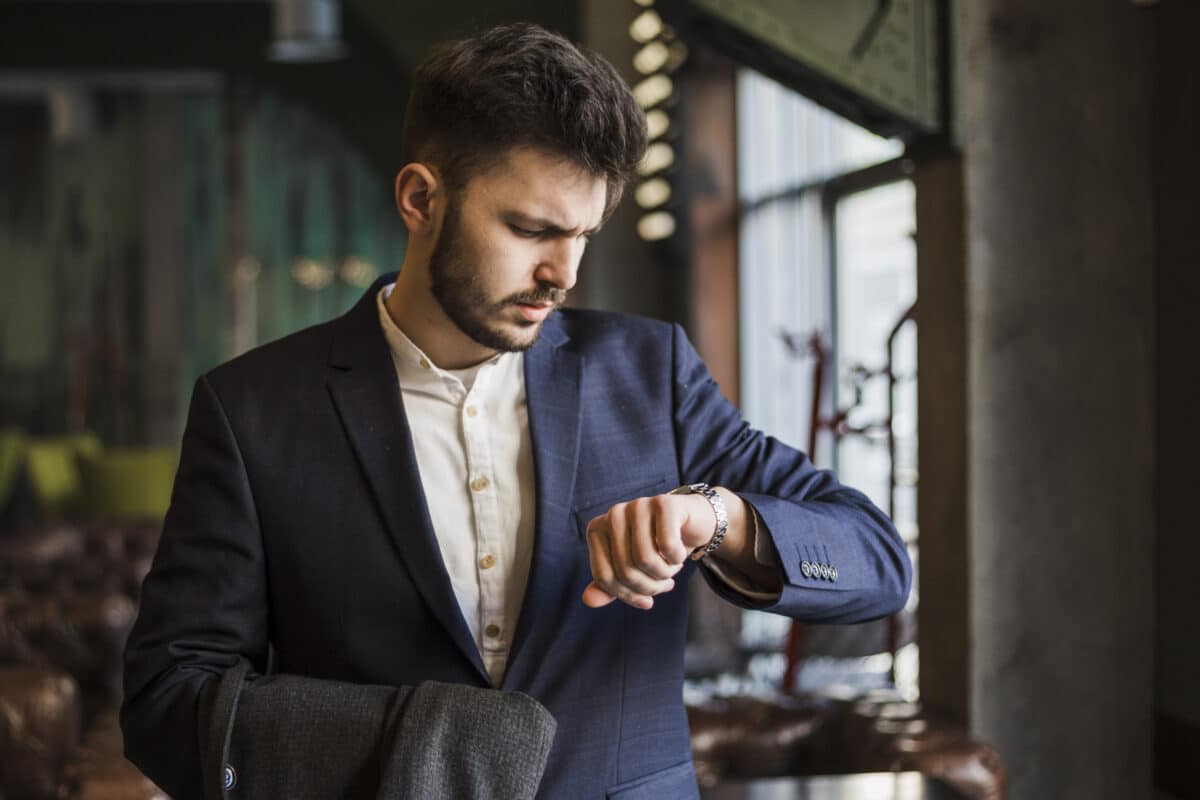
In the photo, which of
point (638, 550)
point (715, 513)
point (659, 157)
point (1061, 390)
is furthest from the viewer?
point (659, 157)

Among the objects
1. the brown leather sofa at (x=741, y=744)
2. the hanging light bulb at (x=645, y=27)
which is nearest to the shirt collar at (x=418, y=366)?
the brown leather sofa at (x=741, y=744)

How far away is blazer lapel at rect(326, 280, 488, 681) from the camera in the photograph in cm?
123

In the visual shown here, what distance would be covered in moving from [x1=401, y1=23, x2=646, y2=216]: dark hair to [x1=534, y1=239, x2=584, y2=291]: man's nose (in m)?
0.08

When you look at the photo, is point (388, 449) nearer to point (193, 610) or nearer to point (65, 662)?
point (193, 610)

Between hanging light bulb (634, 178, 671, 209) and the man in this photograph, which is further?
hanging light bulb (634, 178, 671, 209)

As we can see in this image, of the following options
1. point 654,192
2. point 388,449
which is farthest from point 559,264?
point 654,192

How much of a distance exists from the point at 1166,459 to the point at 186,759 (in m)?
1.83

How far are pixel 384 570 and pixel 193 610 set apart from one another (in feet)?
0.61

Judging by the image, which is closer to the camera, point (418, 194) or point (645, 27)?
point (418, 194)

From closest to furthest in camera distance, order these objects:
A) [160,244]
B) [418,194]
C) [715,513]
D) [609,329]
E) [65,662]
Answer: [715,513] < [418,194] < [609,329] < [65,662] < [160,244]

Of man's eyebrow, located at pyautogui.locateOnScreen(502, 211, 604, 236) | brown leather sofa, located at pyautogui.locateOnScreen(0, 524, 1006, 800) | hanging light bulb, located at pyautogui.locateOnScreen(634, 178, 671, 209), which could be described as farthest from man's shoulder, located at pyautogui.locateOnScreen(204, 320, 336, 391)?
hanging light bulb, located at pyautogui.locateOnScreen(634, 178, 671, 209)

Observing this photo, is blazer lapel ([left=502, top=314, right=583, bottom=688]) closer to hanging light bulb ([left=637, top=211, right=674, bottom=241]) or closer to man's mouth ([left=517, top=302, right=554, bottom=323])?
man's mouth ([left=517, top=302, right=554, bottom=323])

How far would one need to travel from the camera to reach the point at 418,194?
1.28m

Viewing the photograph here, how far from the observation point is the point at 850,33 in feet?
7.84
